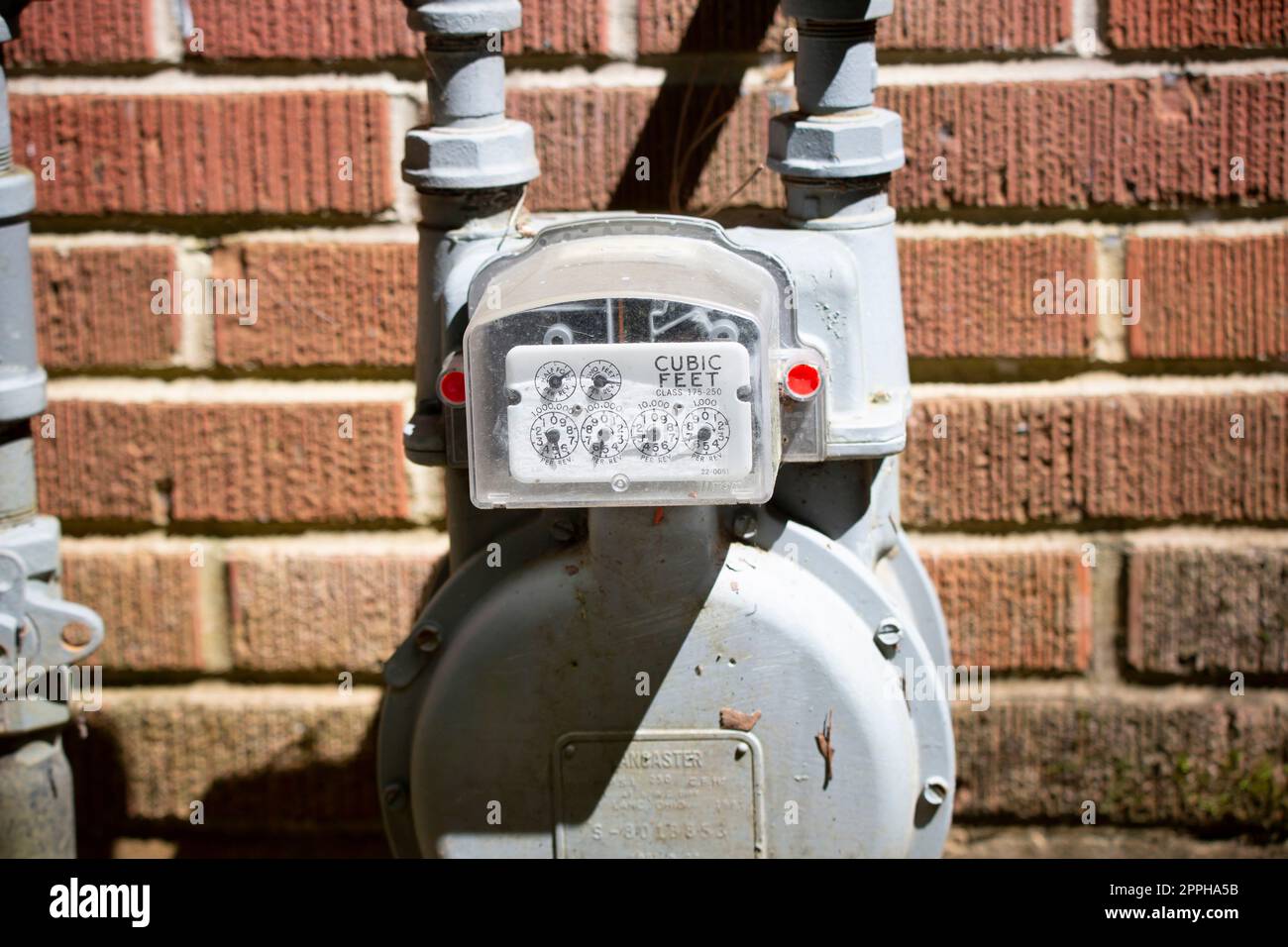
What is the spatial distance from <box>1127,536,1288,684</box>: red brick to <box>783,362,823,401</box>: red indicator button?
613 mm

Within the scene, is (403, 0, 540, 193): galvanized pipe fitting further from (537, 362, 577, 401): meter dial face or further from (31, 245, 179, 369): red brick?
(31, 245, 179, 369): red brick

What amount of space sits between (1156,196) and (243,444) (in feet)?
3.06

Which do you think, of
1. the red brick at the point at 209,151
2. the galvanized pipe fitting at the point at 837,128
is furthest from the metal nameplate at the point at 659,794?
the red brick at the point at 209,151

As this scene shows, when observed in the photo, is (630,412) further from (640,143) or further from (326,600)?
(326,600)

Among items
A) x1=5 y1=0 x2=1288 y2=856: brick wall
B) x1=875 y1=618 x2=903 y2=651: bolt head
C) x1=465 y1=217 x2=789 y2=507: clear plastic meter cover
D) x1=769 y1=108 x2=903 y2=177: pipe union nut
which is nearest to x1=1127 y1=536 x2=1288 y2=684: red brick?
x1=5 y1=0 x2=1288 y2=856: brick wall

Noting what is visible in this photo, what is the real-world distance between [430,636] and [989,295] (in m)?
0.66

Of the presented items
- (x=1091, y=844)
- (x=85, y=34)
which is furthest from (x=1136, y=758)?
(x=85, y=34)

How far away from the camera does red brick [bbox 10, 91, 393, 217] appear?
1.46 m

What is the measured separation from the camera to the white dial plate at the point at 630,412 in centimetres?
95

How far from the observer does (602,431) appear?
0.95 m

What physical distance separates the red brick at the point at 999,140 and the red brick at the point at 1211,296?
44mm

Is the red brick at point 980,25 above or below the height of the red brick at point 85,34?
below

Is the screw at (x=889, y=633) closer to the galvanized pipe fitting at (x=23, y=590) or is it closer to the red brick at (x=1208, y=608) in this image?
the red brick at (x=1208, y=608)
